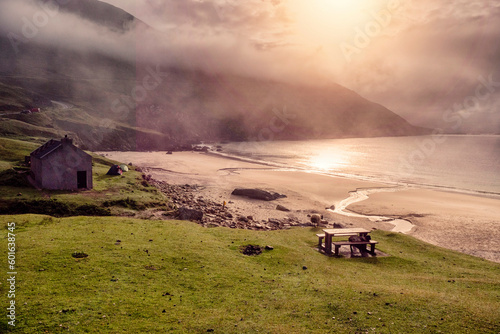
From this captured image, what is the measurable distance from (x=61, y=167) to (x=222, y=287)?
2941 centimetres

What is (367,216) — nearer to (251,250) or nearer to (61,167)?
(251,250)

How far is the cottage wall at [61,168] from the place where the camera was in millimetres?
33188

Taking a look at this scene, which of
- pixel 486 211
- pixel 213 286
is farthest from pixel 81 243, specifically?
pixel 486 211

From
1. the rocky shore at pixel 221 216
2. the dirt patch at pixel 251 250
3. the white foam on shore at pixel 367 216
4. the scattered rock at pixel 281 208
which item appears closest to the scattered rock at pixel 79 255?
the dirt patch at pixel 251 250

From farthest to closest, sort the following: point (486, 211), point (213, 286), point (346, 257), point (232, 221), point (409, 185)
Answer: point (409, 185), point (486, 211), point (232, 221), point (346, 257), point (213, 286)

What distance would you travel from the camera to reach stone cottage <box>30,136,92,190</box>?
109 feet

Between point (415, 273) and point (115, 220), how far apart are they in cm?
2288

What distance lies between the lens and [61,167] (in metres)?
34.2

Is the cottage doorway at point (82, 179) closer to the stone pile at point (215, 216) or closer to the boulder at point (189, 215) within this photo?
the stone pile at point (215, 216)

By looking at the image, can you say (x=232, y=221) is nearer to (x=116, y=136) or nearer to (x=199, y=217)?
(x=199, y=217)

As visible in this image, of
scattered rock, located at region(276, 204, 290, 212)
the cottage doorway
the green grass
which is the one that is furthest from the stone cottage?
scattered rock, located at region(276, 204, 290, 212)

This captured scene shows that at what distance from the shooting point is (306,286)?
49.5 feet

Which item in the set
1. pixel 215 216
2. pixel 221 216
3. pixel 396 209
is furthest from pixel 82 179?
pixel 396 209

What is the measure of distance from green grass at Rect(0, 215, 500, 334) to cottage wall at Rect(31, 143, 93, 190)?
12757 millimetres
